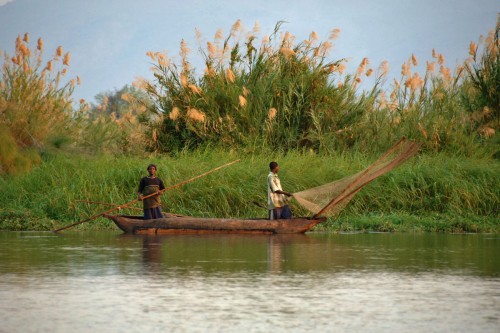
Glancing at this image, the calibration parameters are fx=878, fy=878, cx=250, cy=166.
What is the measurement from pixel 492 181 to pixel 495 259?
28.6ft

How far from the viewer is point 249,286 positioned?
959cm

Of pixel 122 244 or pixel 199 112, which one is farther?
pixel 199 112

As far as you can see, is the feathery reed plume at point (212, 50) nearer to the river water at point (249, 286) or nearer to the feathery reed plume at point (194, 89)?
the feathery reed plume at point (194, 89)

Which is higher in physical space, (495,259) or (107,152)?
(107,152)

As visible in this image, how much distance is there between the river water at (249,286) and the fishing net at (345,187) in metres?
1.46

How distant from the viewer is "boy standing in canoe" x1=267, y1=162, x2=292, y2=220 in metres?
17.5

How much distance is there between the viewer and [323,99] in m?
25.4

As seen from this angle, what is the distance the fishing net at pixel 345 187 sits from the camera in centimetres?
1686

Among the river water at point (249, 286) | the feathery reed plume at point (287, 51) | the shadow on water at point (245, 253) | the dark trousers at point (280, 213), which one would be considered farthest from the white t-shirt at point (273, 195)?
the feathery reed plume at point (287, 51)

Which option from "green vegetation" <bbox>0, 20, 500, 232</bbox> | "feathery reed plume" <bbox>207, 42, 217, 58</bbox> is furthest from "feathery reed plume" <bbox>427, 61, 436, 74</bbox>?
"feathery reed plume" <bbox>207, 42, 217, 58</bbox>

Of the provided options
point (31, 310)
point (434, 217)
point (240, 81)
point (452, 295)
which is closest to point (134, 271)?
point (31, 310)

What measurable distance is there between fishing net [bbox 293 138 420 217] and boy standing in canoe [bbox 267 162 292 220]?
1.76 feet

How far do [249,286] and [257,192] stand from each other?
10.9 metres

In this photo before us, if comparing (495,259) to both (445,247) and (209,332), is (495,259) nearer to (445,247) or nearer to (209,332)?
(445,247)
